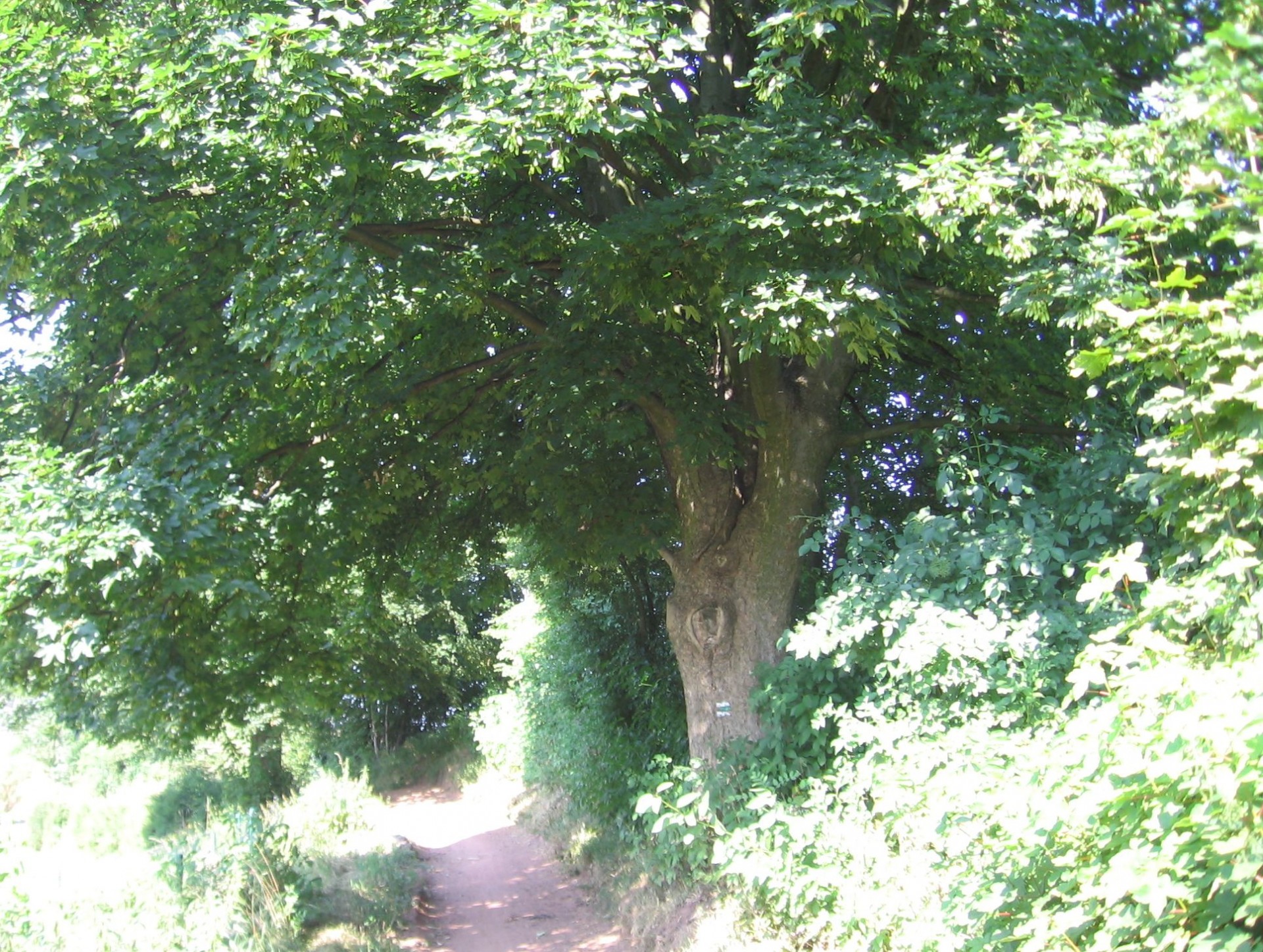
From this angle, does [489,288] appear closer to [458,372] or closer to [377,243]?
[377,243]

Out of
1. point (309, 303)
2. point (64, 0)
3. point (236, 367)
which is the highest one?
point (64, 0)

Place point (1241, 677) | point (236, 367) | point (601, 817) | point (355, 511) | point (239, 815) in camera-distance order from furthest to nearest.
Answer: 1. point (601, 817)
2. point (355, 511)
3. point (239, 815)
4. point (236, 367)
5. point (1241, 677)

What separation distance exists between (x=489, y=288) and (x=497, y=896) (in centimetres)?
767

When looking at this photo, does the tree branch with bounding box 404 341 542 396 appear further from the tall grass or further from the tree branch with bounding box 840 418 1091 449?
the tall grass

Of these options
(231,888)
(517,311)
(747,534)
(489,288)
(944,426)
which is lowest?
(231,888)

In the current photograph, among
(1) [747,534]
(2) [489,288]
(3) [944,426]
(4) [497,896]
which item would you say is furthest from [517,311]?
(4) [497,896]

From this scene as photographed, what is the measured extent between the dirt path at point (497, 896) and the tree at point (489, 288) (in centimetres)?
307

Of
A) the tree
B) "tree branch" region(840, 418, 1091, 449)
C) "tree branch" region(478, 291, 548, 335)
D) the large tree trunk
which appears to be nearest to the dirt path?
the large tree trunk

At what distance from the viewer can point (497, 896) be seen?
475 inches

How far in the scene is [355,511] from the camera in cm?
1024

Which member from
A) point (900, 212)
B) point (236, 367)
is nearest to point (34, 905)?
point (236, 367)

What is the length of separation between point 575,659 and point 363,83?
33.1 ft

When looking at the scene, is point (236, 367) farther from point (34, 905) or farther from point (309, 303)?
point (34, 905)

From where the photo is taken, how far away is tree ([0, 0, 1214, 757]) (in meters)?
6.18
